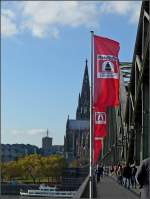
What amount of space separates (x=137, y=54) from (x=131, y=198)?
20439mm

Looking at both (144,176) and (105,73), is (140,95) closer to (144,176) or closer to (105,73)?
(105,73)

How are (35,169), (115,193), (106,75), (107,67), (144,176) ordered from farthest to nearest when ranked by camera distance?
(35,169)
(115,193)
(107,67)
(106,75)
(144,176)

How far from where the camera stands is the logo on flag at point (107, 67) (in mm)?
16094

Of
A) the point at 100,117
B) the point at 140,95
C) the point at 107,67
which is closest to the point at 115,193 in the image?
the point at 100,117

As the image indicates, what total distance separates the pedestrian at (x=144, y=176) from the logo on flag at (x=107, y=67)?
655 cm

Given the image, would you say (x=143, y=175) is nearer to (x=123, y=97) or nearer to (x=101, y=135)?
(x=101, y=135)

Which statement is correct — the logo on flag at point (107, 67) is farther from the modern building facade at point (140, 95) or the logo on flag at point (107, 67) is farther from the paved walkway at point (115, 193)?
the modern building facade at point (140, 95)

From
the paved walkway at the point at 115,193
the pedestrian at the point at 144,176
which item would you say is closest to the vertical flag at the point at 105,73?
the paved walkway at the point at 115,193

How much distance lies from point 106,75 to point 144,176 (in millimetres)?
6626

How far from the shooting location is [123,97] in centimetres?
7075

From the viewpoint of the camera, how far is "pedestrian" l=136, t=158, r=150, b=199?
9.72 meters

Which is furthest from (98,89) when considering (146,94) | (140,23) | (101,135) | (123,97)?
(123,97)

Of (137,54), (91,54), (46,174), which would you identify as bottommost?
(46,174)

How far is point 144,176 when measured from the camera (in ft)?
32.2
